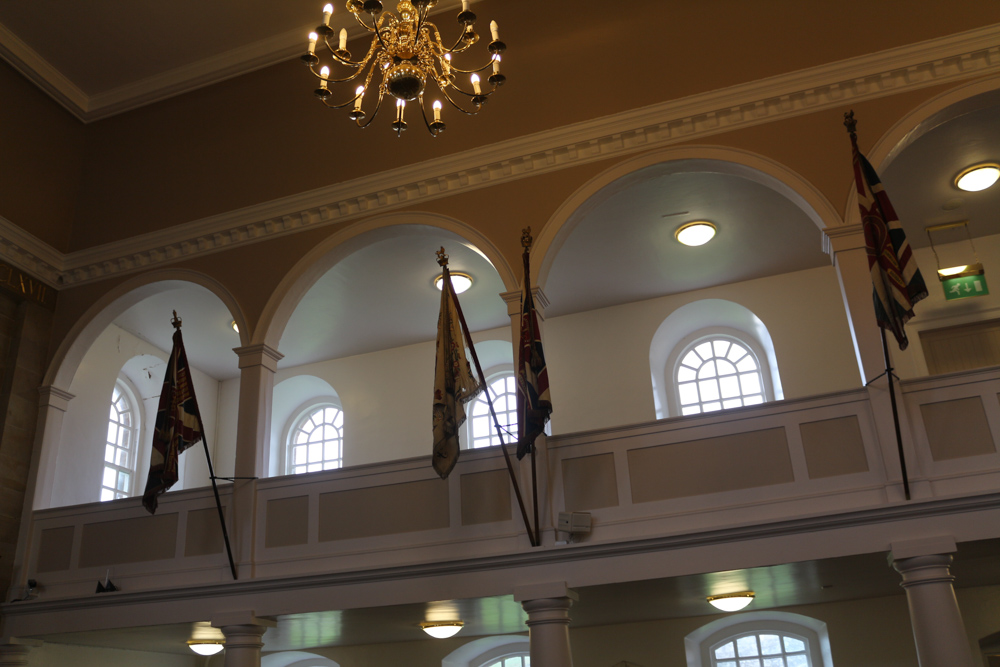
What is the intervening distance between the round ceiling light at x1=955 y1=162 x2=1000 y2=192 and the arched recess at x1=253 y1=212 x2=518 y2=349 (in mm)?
5729

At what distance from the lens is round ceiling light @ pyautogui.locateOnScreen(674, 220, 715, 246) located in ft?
34.2

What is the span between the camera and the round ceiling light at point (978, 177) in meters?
9.61

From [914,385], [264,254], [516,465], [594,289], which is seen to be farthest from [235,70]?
[914,385]

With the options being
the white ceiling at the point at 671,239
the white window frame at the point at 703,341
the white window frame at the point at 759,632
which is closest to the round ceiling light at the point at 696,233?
the white ceiling at the point at 671,239

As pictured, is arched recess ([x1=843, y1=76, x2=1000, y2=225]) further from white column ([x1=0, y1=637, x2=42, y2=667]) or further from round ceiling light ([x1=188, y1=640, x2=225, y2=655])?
white column ([x1=0, y1=637, x2=42, y2=667])

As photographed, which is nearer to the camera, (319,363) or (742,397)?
(742,397)

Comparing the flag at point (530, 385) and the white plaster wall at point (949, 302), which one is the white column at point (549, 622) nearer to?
the flag at point (530, 385)

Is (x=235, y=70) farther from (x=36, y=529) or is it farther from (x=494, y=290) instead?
(x=36, y=529)

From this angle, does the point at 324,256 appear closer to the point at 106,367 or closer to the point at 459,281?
the point at 459,281

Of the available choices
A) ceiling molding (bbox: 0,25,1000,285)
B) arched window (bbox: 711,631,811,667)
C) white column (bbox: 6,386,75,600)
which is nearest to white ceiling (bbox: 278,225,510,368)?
ceiling molding (bbox: 0,25,1000,285)

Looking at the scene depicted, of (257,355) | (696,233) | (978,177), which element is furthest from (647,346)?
(257,355)

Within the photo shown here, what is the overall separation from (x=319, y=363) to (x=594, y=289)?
4.77 metres

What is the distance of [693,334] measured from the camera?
501 inches

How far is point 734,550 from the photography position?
721 centimetres
